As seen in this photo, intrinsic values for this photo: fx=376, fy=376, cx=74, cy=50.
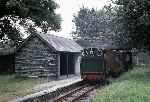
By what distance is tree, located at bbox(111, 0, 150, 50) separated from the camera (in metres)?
28.3

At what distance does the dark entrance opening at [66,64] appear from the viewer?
125 feet

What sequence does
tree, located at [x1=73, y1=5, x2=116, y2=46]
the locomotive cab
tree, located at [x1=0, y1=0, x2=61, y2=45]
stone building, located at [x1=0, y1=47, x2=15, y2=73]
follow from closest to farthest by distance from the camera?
1. the locomotive cab
2. tree, located at [x1=0, y1=0, x2=61, y2=45]
3. stone building, located at [x1=0, y1=47, x2=15, y2=73]
4. tree, located at [x1=73, y1=5, x2=116, y2=46]

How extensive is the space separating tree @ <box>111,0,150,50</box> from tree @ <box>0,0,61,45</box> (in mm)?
11274

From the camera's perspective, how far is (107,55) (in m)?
29.3

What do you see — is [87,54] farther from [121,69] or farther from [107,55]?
[121,69]

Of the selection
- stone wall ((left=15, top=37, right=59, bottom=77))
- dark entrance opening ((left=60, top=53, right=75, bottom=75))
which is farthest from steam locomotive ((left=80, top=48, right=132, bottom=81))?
dark entrance opening ((left=60, top=53, right=75, bottom=75))

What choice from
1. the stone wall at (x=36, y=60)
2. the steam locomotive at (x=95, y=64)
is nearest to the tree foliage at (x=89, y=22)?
the stone wall at (x=36, y=60)

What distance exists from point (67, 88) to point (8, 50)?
62.4 ft

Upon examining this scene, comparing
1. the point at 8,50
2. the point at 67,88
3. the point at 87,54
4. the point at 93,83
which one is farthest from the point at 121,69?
the point at 8,50

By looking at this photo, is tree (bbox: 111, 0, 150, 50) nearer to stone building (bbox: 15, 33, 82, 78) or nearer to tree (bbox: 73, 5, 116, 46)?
stone building (bbox: 15, 33, 82, 78)

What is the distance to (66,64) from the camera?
3900 centimetres

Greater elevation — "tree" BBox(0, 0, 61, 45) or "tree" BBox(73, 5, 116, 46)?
"tree" BBox(73, 5, 116, 46)

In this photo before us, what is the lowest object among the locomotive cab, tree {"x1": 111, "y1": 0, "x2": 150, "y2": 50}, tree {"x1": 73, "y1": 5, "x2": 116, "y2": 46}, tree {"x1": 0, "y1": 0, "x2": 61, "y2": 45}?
the locomotive cab

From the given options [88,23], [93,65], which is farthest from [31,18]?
[88,23]
